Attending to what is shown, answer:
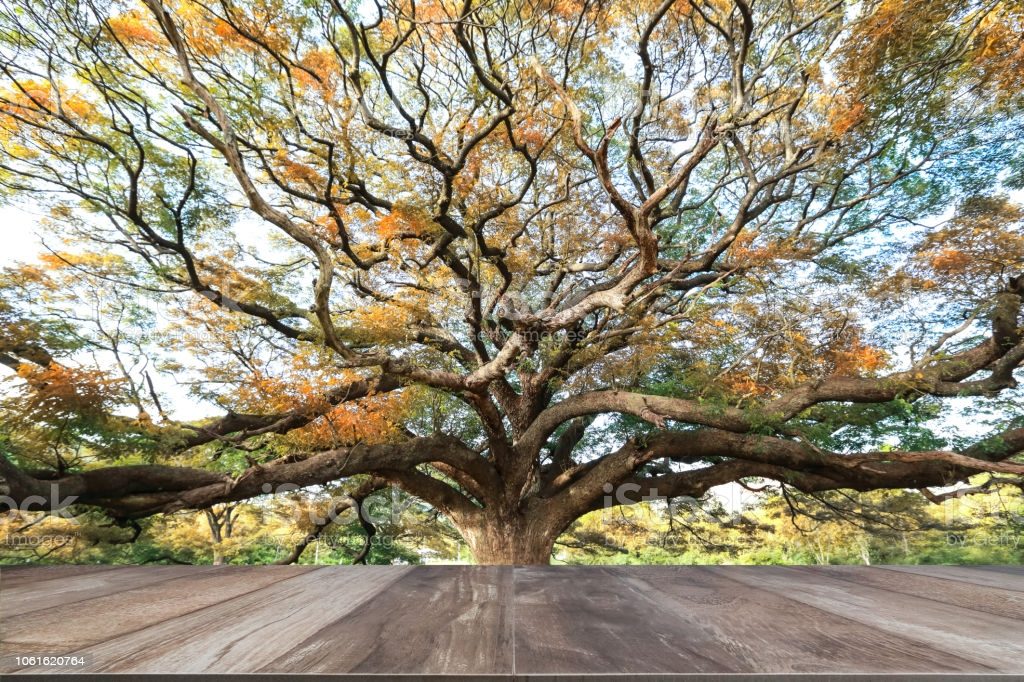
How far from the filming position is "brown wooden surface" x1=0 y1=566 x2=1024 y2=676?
0.53 m

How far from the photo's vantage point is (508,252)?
4688 millimetres

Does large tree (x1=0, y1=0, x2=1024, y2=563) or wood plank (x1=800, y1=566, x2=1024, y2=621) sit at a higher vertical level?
large tree (x1=0, y1=0, x2=1024, y2=563)

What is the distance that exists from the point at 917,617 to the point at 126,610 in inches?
50.6

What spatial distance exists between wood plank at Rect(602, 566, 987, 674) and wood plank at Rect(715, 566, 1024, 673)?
0.10 feet

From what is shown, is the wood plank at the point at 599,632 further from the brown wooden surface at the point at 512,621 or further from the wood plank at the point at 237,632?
the wood plank at the point at 237,632

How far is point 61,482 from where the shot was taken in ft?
9.62

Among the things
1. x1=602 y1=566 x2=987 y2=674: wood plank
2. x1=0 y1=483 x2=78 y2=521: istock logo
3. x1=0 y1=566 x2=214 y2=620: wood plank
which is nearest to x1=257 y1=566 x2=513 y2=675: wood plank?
x1=602 y1=566 x2=987 y2=674: wood plank

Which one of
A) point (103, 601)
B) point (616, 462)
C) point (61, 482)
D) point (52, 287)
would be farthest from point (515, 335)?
point (52, 287)

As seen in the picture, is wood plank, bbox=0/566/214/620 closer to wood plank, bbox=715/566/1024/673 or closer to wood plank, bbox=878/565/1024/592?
wood plank, bbox=715/566/1024/673

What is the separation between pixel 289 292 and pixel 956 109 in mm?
7065

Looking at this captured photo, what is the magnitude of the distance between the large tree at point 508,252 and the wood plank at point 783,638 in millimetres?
2312

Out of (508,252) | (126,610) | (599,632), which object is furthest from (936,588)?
(508,252)

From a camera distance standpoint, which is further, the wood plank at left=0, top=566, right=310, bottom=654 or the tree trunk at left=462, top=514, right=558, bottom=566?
the tree trunk at left=462, top=514, right=558, bottom=566

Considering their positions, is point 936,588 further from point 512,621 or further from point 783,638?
point 512,621
